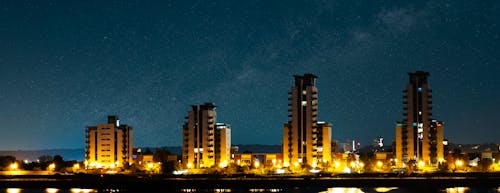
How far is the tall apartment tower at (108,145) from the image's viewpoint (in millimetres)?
108938

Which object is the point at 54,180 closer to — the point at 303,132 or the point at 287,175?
the point at 287,175

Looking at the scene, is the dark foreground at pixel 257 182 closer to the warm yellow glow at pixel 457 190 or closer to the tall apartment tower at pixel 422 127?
the warm yellow glow at pixel 457 190

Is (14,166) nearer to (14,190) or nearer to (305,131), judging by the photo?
(14,190)

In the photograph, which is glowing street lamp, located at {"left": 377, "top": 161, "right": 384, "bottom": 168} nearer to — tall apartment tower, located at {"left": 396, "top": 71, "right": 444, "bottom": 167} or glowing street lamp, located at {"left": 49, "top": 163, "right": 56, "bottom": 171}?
tall apartment tower, located at {"left": 396, "top": 71, "right": 444, "bottom": 167}

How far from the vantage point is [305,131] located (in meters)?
100

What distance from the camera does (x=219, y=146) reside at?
105 metres

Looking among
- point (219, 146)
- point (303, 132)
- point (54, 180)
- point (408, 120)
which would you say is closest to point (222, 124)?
point (219, 146)

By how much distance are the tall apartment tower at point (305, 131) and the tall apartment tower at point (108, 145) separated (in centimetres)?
2172

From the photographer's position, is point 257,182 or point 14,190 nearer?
point 14,190

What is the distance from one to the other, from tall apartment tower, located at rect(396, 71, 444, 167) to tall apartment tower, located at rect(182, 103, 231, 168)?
69.5 ft

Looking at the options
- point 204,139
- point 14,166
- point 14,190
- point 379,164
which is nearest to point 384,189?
point 379,164

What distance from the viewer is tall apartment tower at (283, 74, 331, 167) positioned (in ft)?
328

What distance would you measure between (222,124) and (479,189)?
42306mm

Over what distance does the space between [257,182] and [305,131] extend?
25.8 meters
